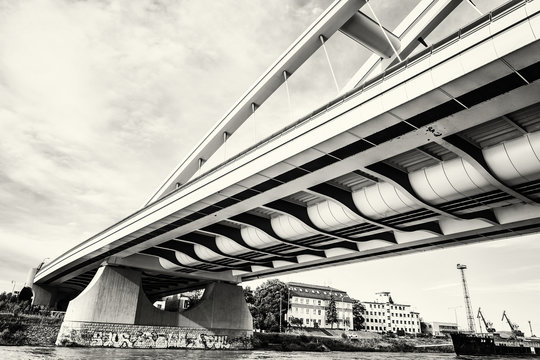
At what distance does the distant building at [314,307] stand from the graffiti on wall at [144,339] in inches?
2039

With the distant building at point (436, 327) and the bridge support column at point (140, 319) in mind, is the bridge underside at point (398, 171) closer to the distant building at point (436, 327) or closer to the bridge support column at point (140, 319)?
the bridge support column at point (140, 319)

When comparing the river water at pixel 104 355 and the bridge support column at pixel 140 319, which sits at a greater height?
the bridge support column at pixel 140 319

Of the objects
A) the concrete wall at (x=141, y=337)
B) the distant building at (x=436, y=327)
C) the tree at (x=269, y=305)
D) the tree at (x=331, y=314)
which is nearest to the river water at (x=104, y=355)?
the concrete wall at (x=141, y=337)

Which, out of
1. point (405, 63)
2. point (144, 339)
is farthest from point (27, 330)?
point (405, 63)

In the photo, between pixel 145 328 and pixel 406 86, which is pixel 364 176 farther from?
pixel 145 328

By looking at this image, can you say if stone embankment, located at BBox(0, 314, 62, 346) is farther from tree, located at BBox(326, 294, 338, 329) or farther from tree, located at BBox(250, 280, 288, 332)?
tree, located at BBox(326, 294, 338, 329)

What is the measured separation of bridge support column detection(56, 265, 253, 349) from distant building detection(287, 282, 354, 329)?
4960 centimetres

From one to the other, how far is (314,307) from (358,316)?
646 inches

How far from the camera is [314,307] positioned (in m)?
91.2

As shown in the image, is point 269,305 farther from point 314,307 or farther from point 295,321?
point 314,307

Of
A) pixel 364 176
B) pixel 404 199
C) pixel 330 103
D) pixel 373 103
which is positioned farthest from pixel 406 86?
pixel 404 199

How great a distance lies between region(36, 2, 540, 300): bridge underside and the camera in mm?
8000

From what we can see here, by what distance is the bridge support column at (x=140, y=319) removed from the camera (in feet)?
88.8

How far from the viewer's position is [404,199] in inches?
551
